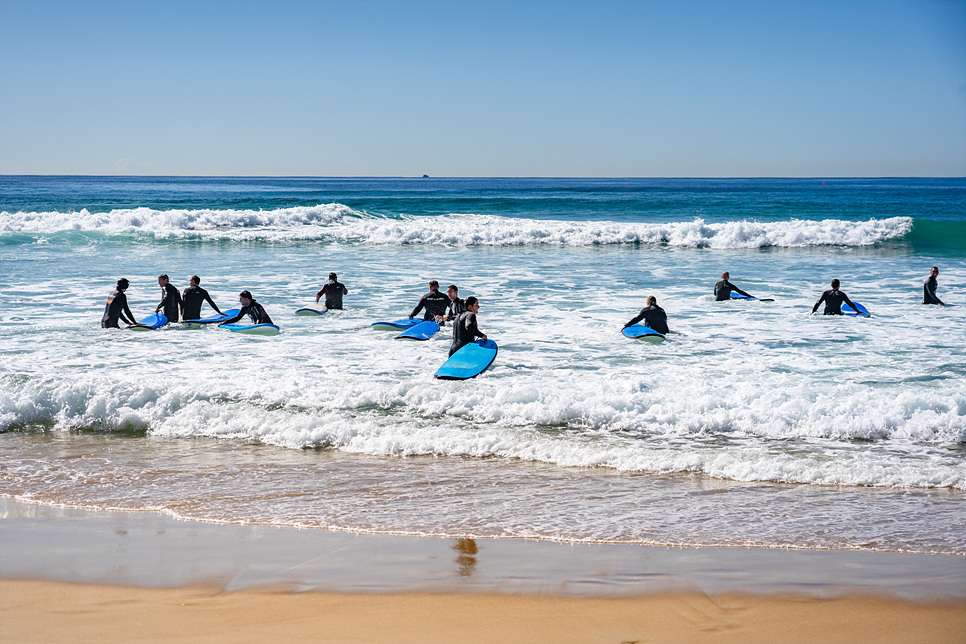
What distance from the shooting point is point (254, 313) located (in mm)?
14164

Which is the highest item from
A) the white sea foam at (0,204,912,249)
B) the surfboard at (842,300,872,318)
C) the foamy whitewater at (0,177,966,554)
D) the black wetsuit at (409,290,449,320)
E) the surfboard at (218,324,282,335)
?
the white sea foam at (0,204,912,249)

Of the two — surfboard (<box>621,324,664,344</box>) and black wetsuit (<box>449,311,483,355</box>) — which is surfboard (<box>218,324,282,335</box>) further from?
surfboard (<box>621,324,664,344</box>)

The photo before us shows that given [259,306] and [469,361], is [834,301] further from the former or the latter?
[259,306]

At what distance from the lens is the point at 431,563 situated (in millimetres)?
5320

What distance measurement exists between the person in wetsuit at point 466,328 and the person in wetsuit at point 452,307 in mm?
1870

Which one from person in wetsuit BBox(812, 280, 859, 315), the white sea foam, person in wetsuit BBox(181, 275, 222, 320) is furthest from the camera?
the white sea foam

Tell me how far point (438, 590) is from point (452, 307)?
9.99m

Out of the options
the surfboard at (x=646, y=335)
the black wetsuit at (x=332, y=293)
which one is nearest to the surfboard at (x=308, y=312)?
the black wetsuit at (x=332, y=293)

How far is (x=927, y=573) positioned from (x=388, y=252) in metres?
27.2

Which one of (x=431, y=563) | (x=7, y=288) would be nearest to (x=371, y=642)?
(x=431, y=563)

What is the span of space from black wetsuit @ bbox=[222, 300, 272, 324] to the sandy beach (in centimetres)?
842

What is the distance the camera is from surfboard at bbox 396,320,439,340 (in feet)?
44.4

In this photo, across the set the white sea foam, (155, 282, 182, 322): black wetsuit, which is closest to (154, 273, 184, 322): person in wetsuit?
(155, 282, 182, 322): black wetsuit

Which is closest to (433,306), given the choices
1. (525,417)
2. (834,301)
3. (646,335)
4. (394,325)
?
(394,325)
